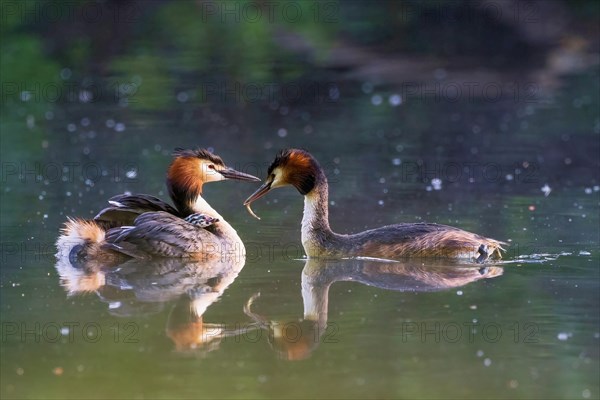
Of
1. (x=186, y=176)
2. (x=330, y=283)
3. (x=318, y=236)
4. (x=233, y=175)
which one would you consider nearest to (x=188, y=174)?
(x=186, y=176)

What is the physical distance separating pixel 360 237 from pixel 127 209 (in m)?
1.96

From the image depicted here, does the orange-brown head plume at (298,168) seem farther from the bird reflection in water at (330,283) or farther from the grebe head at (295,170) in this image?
the bird reflection in water at (330,283)

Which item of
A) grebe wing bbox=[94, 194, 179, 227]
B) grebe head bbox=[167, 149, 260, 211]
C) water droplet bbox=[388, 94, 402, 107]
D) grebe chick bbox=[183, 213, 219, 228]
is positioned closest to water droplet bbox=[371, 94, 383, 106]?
water droplet bbox=[388, 94, 402, 107]

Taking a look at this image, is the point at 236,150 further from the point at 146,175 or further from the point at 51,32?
the point at 51,32

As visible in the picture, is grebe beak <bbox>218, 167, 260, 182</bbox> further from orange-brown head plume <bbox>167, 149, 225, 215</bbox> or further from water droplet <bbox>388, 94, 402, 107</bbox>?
water droplet <bbox>388, 94, 402, 107</bbox>

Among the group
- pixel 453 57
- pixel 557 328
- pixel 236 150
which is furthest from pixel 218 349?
Result: pixel 453 57

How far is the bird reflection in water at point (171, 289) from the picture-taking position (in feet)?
25.2

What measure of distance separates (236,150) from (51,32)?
1114cm

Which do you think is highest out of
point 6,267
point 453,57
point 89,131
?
point 453,57

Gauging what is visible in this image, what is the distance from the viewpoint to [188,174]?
10.3 metres

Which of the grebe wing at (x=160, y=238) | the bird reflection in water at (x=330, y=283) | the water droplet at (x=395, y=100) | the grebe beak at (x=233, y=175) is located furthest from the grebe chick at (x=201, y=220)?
the water droplet at (x=395, y=100)

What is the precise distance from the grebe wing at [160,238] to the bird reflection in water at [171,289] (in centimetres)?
9

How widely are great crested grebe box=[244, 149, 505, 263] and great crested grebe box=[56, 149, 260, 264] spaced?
535 mm

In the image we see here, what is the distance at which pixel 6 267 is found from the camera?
948 cm
